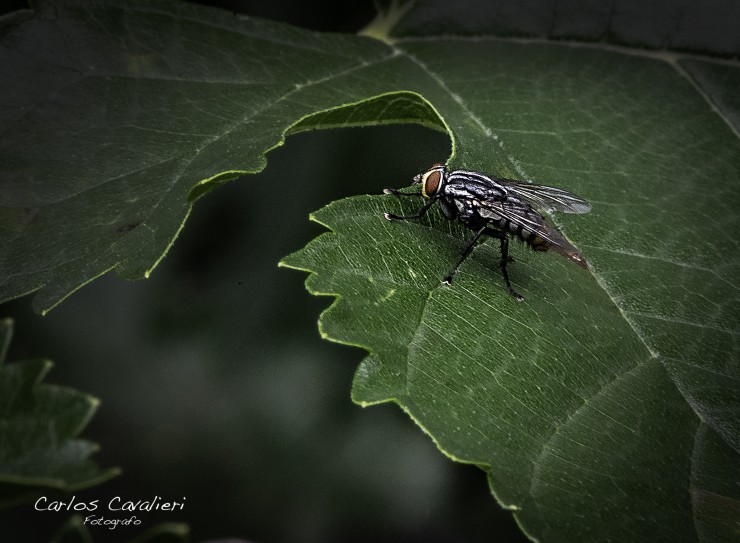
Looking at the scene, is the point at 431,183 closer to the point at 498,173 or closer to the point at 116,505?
the point at 498,173

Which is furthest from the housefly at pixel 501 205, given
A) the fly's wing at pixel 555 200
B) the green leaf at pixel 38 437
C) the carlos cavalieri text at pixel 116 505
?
the carlos cavalieri text at pixel 116 505

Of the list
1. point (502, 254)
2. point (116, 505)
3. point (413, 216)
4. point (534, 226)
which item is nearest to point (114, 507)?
point (116, 505)

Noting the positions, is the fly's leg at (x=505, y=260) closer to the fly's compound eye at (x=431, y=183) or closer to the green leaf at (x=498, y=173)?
the green leaf at (x=498, y=173)

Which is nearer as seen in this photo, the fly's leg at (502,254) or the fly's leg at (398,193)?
the fly's leg at (502,254)

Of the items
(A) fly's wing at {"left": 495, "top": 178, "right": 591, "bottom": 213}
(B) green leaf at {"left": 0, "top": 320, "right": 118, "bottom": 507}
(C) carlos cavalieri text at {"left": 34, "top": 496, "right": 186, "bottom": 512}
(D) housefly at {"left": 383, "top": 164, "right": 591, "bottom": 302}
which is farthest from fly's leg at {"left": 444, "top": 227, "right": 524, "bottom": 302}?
(C) carlos cavalieri text at {"left": 34, "top": 496, "right": 186, "bottom": 512}

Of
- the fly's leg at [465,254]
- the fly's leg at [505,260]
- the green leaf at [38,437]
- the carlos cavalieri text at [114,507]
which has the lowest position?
the carlos cavalieri text at [114,507]

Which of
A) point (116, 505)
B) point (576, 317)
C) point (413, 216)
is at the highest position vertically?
point (413, 216)

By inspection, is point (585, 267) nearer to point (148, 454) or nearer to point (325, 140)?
point (325, 140)

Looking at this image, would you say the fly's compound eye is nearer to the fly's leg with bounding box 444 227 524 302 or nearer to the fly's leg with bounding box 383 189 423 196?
the fly's leg with bounding box 383 189 423 196
